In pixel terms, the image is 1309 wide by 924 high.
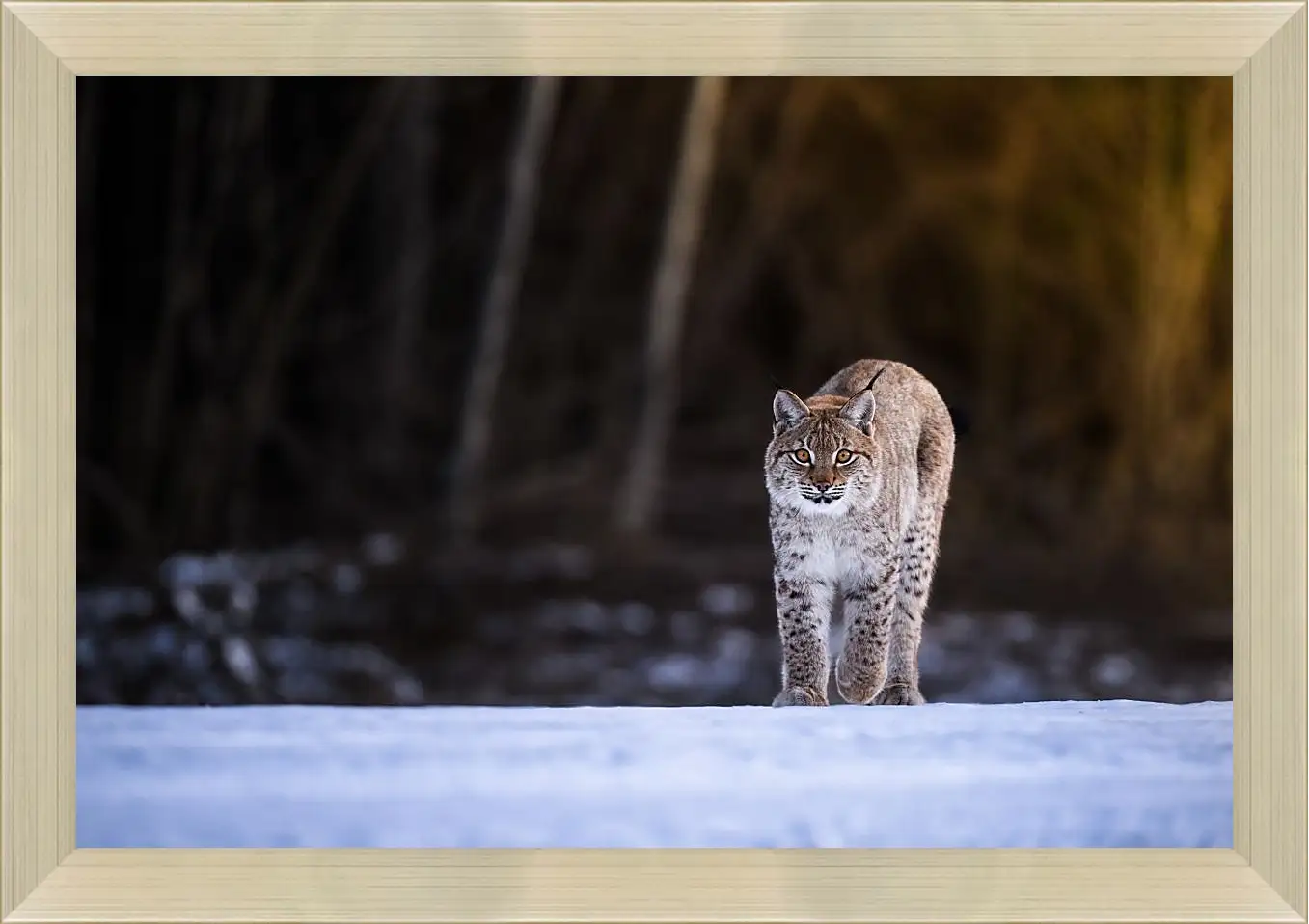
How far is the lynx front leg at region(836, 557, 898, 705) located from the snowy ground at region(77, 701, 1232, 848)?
25.1 inches

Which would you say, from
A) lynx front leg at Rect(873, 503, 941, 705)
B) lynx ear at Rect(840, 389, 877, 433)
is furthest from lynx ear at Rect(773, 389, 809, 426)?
lynx front leg at Rect(873, 503, 941, 705)

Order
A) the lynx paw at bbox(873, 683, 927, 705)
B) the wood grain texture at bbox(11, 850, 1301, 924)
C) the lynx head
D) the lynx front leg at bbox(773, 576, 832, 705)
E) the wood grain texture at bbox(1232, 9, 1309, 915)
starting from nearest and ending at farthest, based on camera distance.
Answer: the wood grain texture at bbox(11, 850, 1301, 924) → the wood grain texture at bbox(1232, 9, 1309, 915) → the lynx head → the lynx front leg at bbox(773, 576, 832, 705) → the lynx paw at bbox(873, 683, 927, 705)

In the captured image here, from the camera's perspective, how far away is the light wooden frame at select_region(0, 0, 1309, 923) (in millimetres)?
3410

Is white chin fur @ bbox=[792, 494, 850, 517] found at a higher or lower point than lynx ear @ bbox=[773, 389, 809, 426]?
lower

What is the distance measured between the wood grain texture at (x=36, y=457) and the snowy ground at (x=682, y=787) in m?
0.14

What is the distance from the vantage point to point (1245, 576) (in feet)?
11.8

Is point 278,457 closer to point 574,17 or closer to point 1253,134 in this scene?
point 574,17

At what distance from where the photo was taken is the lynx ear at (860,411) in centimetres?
444

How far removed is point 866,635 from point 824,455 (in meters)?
0.62

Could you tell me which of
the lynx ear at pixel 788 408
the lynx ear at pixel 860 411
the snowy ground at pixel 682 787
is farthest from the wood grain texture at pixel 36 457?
the lynx ear at pixel 860 411

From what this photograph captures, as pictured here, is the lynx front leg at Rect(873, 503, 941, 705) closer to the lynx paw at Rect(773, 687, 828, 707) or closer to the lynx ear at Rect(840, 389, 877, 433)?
the lynx paw at Rect(773, 687, 828, 707)

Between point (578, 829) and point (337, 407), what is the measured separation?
5082 mm

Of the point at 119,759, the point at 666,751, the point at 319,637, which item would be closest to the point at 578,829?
the point at 666,751

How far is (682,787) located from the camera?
3.52 m
